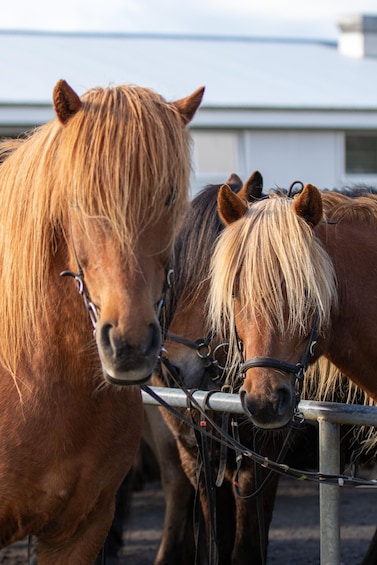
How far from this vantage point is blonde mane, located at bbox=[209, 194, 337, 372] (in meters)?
2.69

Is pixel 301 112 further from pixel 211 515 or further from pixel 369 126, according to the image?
pixel 211 515

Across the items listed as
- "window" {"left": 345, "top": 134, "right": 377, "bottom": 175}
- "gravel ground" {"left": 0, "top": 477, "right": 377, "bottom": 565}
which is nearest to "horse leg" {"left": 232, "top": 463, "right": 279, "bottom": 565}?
"gravel ground" {"left": 0, "top": 477, "right": 377, "bottom": 565}

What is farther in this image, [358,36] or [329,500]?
[358,36]

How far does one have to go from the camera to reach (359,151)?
39.8ft

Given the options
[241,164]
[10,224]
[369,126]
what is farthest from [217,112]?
[10,224]

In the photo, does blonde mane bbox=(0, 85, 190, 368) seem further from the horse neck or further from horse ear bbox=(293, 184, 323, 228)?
the horse neck

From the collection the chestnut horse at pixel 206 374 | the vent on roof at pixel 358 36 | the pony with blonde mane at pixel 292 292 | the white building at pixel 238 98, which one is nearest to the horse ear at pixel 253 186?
the chestnut horse at pixel 206 374

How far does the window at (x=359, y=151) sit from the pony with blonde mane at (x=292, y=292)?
30.5 ft

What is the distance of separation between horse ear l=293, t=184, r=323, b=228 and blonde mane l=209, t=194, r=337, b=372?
4cm

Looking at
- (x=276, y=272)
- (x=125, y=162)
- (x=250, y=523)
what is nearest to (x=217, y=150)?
(x=250, y=523)

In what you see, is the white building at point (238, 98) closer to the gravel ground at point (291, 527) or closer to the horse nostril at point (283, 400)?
the gravel ground at point (291, 527)

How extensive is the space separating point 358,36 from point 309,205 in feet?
49.5

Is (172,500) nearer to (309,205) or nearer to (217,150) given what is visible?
(309,205)

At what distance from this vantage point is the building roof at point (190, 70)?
11.4 meters
